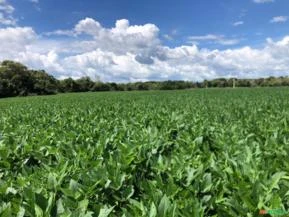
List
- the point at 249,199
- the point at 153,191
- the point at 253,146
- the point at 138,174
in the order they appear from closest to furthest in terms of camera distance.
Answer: the point at 249,199, the point at 153,191, the point at 138,174, the point at 253,146

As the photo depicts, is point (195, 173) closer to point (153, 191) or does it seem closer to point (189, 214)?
point (153, 191)

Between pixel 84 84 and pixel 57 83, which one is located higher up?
pixel 57 83

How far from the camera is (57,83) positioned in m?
95.8

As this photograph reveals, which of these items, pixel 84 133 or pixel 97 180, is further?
pixel 84 133

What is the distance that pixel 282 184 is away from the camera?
321cm

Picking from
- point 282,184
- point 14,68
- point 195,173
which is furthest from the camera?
point 14,68

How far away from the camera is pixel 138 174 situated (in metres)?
4.43

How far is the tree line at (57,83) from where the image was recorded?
83.8 meters

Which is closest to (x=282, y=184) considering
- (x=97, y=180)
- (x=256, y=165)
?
(x=256, y=165)

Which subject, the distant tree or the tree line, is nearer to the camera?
the tree line

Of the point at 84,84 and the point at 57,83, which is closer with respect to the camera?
the point at 57,83

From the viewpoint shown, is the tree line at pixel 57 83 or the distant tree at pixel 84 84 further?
the distant tree at pixel 84 84

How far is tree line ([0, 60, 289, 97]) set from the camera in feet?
275

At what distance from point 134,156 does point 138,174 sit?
0.27m
